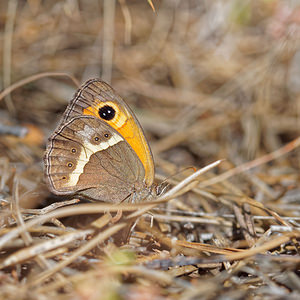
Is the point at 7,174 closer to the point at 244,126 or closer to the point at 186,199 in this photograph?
the point at 186,199

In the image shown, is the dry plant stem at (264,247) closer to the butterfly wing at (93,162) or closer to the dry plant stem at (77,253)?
the dry plant stem at (77,253)

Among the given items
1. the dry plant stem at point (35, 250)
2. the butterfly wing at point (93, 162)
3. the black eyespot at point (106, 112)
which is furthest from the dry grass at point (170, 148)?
the black eyespot at point (106, 112)

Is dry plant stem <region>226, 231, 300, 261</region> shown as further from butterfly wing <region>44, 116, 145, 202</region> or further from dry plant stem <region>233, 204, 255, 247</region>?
butterfly wing <region>44, 116, 145, 202</region>

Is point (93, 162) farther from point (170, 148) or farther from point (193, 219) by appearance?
point (170, 148)

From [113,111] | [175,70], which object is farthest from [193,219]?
[175,70]

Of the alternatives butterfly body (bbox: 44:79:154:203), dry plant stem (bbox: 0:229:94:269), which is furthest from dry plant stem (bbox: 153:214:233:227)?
dry plant stem (bbox: 0:229:94:269)

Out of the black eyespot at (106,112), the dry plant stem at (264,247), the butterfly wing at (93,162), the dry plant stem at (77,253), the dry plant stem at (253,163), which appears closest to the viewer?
the dry plant stem at (77,253)
